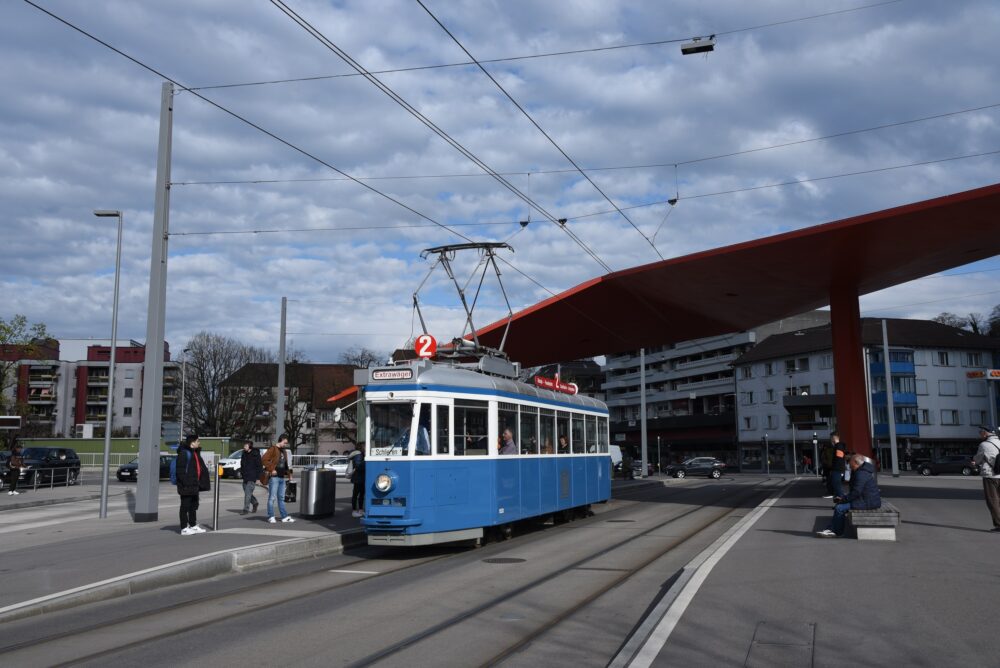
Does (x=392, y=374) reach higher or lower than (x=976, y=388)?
lower

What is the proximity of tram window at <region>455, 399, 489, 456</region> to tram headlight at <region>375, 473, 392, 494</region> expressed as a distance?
3.83 feet

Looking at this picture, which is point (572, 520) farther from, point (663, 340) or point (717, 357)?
point (717, 357)

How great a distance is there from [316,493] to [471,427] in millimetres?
5486

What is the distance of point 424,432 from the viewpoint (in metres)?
13.4

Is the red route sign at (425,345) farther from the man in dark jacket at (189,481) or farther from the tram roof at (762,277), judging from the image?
the tram roof at (762,277)

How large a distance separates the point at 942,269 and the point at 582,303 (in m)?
11.1

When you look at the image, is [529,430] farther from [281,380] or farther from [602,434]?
[281,380]

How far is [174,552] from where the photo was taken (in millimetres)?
12680

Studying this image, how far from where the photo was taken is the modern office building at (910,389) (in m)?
71.3

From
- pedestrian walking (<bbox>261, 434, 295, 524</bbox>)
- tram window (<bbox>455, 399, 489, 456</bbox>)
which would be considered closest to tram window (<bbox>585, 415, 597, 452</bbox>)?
tram window (<bbox>455, 399, 489, 456</bbox>)

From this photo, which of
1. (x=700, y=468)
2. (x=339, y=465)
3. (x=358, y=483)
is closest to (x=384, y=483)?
(x=358, y=483)

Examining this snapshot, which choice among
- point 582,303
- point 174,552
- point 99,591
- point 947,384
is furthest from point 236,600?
point 947,384

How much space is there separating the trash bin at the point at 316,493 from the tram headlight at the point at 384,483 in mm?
5308

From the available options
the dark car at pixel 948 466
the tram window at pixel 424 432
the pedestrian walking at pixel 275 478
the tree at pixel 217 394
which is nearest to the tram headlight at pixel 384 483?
the tram window at pixel 424 432
